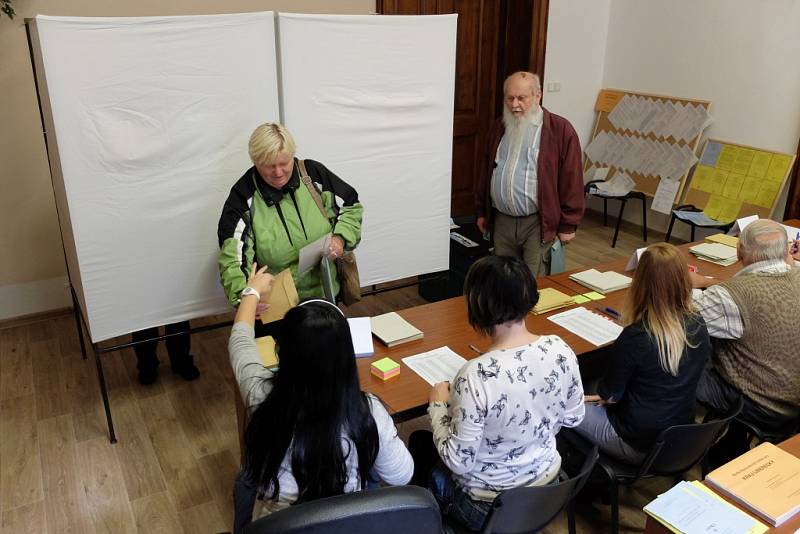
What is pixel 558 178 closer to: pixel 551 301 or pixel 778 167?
pixel 551 301

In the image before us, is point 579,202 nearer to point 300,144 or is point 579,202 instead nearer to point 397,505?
point 300,144

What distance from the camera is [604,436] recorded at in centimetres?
207

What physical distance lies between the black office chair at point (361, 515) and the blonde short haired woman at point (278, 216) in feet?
4.74

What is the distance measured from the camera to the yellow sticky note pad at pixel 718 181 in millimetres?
4998

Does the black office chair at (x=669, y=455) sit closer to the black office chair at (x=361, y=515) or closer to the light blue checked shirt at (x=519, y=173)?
the black office chair at (x=361, y=515)

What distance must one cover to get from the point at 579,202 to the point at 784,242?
1.19 meters

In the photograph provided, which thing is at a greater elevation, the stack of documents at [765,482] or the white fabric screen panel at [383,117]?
the white fabric screen panel at [383,117]

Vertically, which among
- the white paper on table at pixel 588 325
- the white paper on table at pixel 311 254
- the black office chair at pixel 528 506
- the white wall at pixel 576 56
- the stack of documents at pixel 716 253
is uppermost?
the white wall at pixel 576 56

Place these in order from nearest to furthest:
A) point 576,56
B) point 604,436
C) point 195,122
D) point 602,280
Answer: point 604,436 → point 195,122 → point 602,280 → point 576,56

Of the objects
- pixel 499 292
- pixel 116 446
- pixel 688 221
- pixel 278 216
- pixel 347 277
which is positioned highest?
pixel 499 292

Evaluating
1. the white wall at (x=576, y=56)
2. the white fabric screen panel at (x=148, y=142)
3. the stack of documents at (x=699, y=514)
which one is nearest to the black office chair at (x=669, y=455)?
the stack of documents at (x=699, y=514)

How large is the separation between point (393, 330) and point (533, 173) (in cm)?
133

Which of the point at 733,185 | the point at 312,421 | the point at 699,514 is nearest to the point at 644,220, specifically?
the point at 733,185

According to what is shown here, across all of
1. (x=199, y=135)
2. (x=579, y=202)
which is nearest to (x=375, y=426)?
(x=199, y=135)
